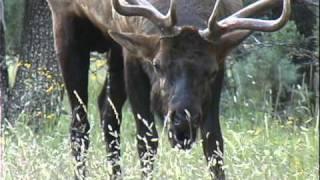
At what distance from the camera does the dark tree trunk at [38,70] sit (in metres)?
10.5

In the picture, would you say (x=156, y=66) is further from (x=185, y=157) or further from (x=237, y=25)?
(x=185, y=157)

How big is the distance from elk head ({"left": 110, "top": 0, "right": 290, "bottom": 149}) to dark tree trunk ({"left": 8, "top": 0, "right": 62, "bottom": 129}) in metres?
2.83

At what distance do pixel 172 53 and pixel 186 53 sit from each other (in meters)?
0.11

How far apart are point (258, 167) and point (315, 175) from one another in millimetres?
396

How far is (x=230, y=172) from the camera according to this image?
8.04 metres

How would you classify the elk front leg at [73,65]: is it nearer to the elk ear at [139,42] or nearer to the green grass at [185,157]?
the green grass at [185,157]

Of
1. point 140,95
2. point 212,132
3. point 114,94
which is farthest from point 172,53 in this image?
point 114,94

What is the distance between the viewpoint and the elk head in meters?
7.29

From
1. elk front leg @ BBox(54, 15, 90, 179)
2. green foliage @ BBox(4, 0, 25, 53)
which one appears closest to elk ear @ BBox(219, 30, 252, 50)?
elk front leg @ BBox(54, 15, 90, 179)

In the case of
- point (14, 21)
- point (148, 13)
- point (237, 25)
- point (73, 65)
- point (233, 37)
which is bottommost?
point (14, 21)

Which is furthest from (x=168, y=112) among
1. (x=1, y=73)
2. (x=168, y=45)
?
(x=1, y=73)

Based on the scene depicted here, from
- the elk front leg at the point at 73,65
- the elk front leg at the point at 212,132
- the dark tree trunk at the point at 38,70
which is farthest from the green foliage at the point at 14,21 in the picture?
the elk front leg at the point at 212,132

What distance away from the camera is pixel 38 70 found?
34.8 feet

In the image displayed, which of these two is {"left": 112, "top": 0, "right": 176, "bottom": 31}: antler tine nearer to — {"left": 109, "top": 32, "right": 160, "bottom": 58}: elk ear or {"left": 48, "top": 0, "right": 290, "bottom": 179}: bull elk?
{"left": 48, "top": 0, "right": 290, "bottom": 179}: bull elk
